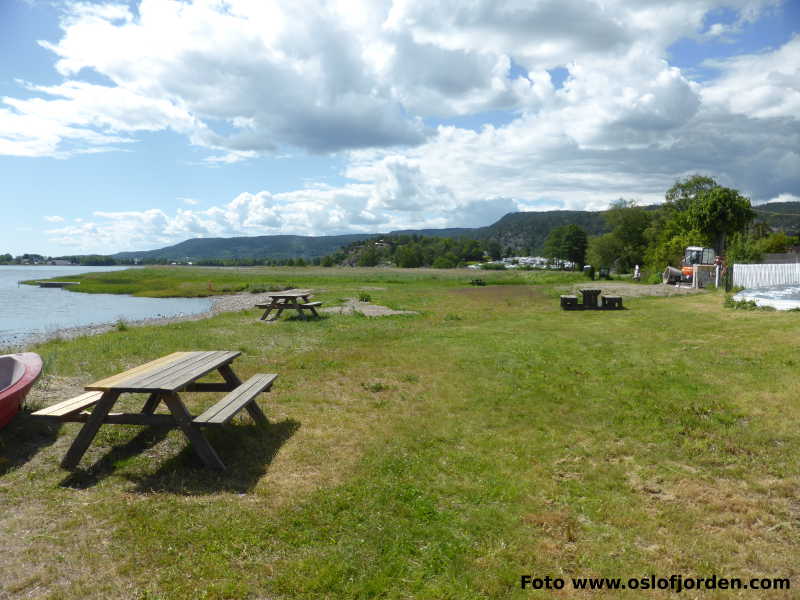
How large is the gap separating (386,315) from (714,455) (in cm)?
1447

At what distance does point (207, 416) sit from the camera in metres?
5.35

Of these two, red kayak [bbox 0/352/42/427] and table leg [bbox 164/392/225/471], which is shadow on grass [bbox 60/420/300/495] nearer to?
table leg [bbox 164/392/225/471]

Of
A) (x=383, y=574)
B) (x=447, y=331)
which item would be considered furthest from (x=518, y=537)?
(x=447, y=331)

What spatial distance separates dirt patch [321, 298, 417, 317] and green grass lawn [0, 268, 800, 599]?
34.5 feet

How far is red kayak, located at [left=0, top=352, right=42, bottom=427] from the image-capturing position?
5832 millimetres

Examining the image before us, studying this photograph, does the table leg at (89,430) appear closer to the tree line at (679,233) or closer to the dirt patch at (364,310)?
the dirt patch at (364,310)

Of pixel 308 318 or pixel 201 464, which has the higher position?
pixel 308 318

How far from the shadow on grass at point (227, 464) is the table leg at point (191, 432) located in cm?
15

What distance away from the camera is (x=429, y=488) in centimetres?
499

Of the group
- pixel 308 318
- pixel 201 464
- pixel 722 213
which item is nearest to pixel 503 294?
pixel 308 318

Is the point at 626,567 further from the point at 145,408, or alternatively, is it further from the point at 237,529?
the point at 145,408

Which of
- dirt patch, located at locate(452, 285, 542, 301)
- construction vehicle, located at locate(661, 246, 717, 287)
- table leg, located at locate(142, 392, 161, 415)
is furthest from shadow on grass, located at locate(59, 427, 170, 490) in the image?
construction vehicle, located at locate(661, 246, 717, 287)

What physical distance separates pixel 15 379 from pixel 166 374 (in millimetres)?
2299

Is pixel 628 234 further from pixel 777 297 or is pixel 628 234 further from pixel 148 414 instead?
pixel 148 414
